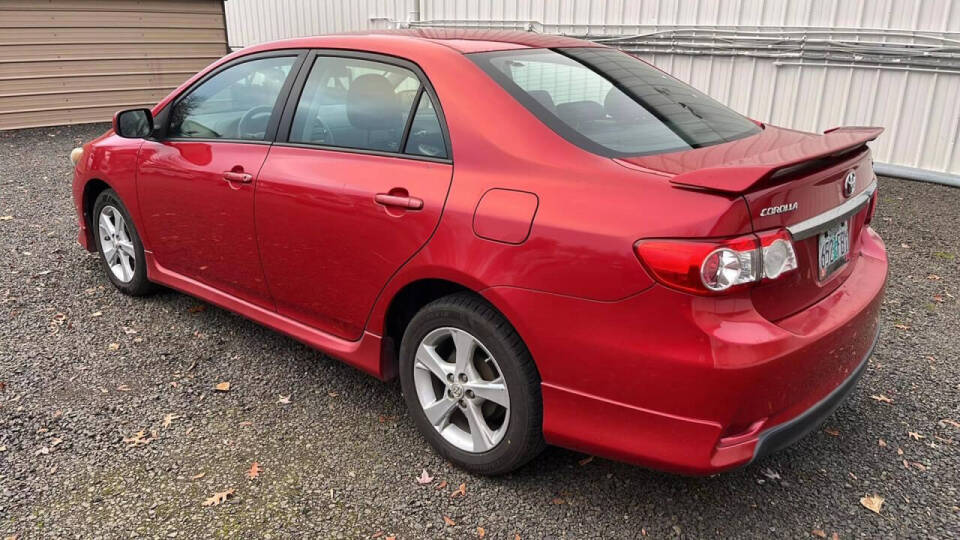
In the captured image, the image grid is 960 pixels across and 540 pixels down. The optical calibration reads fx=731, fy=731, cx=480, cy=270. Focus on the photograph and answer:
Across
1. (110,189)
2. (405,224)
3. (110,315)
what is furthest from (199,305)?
(405,224)

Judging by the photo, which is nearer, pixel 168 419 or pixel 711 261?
pixel 711 261

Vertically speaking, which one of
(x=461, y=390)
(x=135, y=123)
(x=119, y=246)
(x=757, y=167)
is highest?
(x=757, y=167)

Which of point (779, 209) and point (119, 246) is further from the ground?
point (779, 209)

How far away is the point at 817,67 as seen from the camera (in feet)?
24.4

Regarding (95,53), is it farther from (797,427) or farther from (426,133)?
(797,427)

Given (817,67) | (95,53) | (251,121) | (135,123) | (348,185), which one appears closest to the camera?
(348,185)

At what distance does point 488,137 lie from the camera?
2.65 metres

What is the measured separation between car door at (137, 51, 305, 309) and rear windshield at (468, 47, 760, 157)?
3.88 feet

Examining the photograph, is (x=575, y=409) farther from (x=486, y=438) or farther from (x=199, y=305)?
(x=199, y=305)

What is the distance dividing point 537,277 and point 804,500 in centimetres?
138

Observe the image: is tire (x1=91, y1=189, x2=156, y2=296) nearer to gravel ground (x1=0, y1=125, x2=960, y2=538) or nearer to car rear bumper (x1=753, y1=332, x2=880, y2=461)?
gravel ground (x1=0, y1=125, x2=960, y2=538)

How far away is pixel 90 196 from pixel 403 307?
9.61 ft

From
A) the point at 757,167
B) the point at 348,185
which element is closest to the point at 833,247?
the point at 757,167

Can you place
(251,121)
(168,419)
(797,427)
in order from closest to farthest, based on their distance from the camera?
1. (797,427)
2. (168,419)
3. (251,121)
